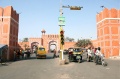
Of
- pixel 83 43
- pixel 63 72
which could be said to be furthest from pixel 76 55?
pixel 83 43

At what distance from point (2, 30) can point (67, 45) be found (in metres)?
52.2

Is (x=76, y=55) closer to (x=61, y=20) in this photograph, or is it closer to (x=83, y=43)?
(x=61, y=20)

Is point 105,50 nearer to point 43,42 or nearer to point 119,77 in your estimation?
point 119,77

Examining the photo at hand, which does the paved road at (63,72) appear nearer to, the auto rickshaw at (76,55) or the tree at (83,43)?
the auto rickshaw at (76,55)

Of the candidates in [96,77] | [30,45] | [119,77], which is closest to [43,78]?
[96,77]

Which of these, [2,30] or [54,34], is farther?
[54,34]

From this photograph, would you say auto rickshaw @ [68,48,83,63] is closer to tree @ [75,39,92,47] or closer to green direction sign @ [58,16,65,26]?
green direction sign @ [58,16,65,26]

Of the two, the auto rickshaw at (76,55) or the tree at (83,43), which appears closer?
the auto rickshaw at (76,55)

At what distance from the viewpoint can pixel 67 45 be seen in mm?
→ 82875

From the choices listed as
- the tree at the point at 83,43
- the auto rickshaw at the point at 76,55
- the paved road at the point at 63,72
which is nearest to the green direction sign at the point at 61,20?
the auto rickshaw at the point at 76,55

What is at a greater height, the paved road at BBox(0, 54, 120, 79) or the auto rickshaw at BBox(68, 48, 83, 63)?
the auto rickshaw at BBox(68, 48, 83, 63)

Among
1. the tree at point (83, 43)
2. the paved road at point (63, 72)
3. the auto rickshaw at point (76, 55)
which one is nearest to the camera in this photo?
the paved road at point (63, 72)

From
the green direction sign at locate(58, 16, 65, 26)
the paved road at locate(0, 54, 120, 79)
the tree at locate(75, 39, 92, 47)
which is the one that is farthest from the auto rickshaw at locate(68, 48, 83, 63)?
the tree at locate(75, 39, 92, 47)

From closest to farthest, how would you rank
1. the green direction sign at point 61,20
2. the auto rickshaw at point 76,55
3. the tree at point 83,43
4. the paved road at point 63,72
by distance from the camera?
the paved road at point 63,72 < the auto rickshaw at point 76,55 < the green direction sign at point 61,20 < the tree at point 83,43
